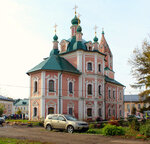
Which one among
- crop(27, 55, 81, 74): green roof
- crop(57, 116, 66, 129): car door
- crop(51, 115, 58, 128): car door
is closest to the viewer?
crop(57, 116, 66, 129): car door

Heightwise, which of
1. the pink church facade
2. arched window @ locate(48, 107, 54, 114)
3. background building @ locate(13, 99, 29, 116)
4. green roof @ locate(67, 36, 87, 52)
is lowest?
background building @ locate(13, 99, 29, 116)

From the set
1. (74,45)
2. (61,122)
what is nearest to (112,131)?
(61,122)

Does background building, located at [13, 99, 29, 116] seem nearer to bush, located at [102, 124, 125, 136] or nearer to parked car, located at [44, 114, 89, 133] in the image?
parked car, located at [44, 114, 89, 133]

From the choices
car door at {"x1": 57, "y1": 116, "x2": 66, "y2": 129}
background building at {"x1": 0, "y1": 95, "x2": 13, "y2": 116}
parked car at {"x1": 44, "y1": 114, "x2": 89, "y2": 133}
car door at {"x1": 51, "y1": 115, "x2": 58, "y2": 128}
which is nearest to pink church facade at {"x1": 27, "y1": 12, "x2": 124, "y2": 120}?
parked car at {"x1": 44, "y1": 114, "x2": 89, "y2": 133}

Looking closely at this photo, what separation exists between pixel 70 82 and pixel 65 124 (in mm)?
14168

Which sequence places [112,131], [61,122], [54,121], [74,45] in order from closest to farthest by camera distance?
[112,131] < [61,122] < [54,121] < [74,45]

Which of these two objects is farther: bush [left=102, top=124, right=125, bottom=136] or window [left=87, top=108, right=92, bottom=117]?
window [left=87, top=108, right=92, bottom=117]

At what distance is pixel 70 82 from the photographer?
3195 cm

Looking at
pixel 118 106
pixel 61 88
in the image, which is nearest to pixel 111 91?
pixel 118 106

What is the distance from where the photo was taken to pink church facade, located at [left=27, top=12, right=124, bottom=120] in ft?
98.1

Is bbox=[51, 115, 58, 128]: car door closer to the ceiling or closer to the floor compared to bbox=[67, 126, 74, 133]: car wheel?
closer to the ceiling

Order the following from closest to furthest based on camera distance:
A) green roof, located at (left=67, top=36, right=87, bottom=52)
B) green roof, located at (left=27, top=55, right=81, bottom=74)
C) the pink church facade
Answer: the pink church facade
green roof, located at (left=27, top=55, right=81, bottom=74)
green roof, located at (left=67, top=36, right=87, bottom=52)

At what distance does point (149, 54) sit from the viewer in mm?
20781

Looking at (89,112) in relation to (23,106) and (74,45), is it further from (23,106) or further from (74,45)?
(23,106)
